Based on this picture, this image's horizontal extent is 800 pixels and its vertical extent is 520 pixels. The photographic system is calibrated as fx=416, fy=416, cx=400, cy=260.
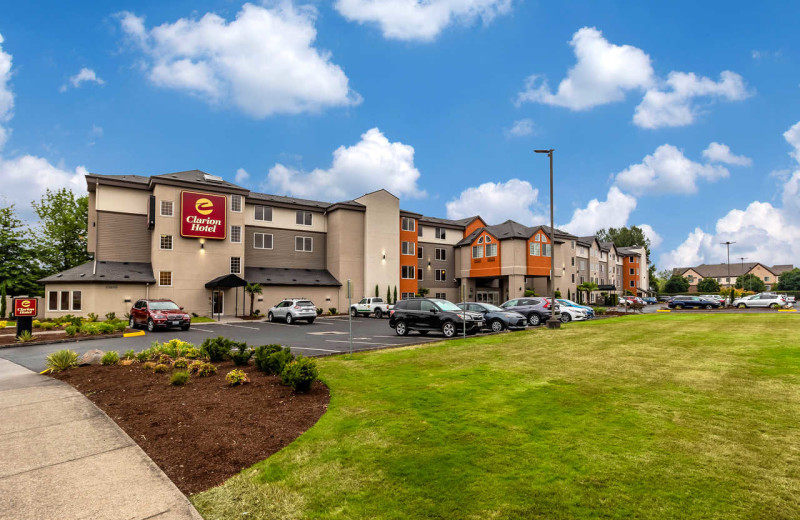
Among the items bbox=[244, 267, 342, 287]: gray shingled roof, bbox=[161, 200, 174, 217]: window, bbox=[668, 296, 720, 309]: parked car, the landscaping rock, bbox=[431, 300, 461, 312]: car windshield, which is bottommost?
bbox=[668, 296, 720, 309]: parked car

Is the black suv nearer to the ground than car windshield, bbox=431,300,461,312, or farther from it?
nearer to the ground

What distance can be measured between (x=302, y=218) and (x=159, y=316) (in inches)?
801

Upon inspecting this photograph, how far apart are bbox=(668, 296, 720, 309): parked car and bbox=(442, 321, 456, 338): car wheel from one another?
132ft

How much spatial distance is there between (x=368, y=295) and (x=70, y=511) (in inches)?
1485

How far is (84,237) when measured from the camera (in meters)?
49.2

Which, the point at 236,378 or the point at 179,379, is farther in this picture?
the point at 179,379

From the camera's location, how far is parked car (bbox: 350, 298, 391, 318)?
3716cm

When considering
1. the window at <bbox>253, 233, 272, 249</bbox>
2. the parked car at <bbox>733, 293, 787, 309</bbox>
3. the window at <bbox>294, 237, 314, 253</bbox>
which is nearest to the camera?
the window at <bbox>253, 233, 272, 249</bbox>

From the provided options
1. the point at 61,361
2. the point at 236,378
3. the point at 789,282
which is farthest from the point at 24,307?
the point at 789,282

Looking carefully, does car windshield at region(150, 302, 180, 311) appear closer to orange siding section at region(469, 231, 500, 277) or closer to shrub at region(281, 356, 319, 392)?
shrub at region(281, 356, 319, 392)

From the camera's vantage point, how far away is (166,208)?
32.8 m

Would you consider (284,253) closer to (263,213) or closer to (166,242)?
(263,213)

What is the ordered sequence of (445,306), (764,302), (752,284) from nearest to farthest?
(445,306) < (764,302) < (752,284)

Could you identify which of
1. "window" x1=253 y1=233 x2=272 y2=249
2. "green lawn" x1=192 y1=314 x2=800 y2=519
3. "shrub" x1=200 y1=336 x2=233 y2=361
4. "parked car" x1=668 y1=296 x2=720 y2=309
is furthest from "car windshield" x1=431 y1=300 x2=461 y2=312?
"parked car" x1=668 y1=296 x2=720 y2=309
